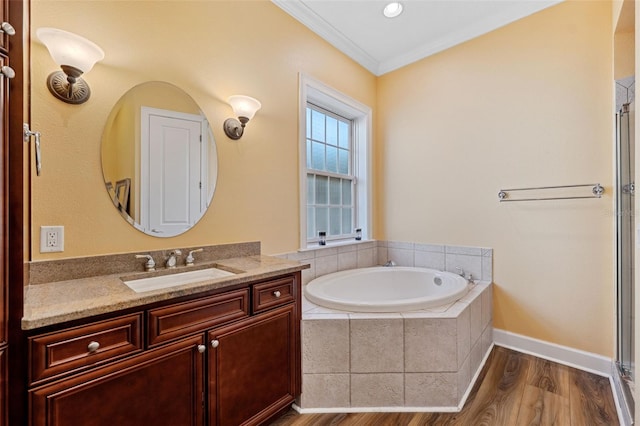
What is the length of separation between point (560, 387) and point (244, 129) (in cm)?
270

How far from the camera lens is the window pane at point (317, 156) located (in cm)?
285

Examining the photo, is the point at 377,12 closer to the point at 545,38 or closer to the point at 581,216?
the point at 545,38

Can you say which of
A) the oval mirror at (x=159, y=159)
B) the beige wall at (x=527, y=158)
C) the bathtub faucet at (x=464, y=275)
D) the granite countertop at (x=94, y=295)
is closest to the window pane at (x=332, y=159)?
the beige wall at (x=527, y=158)

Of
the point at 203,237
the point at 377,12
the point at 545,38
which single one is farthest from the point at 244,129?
the point at 545,38

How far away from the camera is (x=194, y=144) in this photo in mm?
1797

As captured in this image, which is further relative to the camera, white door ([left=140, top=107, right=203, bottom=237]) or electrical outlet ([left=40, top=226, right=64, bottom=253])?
white door ([left=140, top=107, right=203, bottom=237])

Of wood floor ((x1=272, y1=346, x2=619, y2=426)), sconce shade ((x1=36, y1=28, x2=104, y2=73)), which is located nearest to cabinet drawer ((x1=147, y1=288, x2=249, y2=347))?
wood floor ((x1=272, y1=346, x2=619, y2=426))

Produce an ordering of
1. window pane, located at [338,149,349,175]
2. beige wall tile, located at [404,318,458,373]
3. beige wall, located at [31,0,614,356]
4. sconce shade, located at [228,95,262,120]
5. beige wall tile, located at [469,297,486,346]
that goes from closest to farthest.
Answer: beige wall, located at [31,0,614,356], beige wall tile, located at [404,318,458,373], sconce shade, located at [228,95,262,120], beige wall tile, located at [469,297,486,346], window pane, located at [338,149,349,175]

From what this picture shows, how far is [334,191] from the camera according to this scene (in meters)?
3.05

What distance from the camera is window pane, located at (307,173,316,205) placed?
2.78 m

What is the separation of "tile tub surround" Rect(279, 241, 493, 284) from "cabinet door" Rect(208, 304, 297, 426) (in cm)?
75

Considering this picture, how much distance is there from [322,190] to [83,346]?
2.20m

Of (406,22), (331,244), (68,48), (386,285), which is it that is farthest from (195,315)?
(406,22)

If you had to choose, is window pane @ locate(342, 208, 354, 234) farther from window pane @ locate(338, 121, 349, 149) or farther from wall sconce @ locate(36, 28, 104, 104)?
wall sconce @ locate(36, 28, 104, 104)
